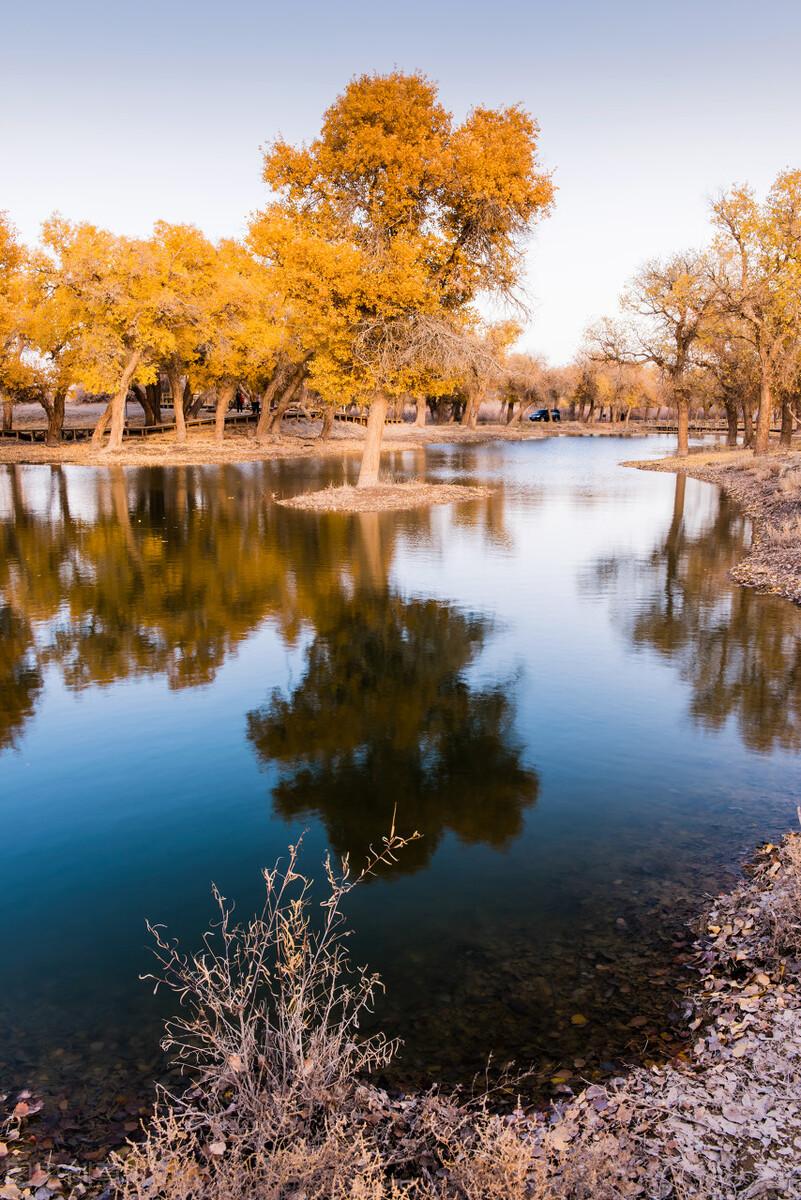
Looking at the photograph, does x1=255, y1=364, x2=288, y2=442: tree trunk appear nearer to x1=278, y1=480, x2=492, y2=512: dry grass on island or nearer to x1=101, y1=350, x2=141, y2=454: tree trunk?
x1=101, y1=350, x2=141, y2=454: tree trunk

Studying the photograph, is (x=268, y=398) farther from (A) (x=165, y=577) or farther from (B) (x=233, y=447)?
(A) (x=165, y=577)

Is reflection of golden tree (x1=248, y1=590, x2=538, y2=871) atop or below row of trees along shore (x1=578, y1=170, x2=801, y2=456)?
below

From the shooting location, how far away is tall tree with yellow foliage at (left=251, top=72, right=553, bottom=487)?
29.2 m

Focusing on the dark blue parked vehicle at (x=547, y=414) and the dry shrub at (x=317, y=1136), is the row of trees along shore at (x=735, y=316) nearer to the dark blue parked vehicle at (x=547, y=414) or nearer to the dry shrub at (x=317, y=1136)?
the dry shrub at (x=317, y=1136)

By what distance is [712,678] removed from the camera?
1309 centimetres

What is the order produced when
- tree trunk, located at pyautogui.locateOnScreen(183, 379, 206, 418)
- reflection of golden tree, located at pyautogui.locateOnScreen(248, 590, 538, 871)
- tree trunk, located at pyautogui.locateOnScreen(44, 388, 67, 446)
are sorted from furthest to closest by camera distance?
1. tree trunk, located at pyautogui.locateOnScreen(183, 379, 206, 418)
2. tree trunk, located at pyautogui.locateOnScreen(44, 388, 67, 446)
3. reflection of golden tree, located at pyautogui.locateOnScreen(248, 590, 538, 871)

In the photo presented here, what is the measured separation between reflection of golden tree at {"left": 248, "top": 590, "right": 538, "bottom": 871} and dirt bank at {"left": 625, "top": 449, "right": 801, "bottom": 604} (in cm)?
892

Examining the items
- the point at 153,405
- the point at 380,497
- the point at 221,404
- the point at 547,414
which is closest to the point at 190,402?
the point at 153,405

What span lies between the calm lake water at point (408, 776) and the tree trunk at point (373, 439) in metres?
13.4

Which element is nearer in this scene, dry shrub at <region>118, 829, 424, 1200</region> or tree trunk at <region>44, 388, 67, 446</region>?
dry shrub at <region>118, 829, 424, 1200</region>

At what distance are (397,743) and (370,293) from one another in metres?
22.6

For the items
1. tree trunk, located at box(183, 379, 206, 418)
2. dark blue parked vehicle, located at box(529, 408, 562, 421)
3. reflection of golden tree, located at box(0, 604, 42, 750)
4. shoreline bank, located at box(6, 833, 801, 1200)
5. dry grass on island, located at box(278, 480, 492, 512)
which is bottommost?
shoreline bank, located at box(6, 833, 801, 1200)

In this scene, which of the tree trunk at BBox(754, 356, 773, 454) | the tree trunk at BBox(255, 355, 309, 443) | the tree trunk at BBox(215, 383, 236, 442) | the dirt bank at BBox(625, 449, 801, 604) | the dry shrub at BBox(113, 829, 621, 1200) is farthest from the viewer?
the tree trunk at BBox(255, 355, 309, 443)

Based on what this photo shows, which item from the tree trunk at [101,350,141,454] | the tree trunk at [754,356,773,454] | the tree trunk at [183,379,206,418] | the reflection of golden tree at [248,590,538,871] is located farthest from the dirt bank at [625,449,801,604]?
the tree trunk at [183,379,206,418]
